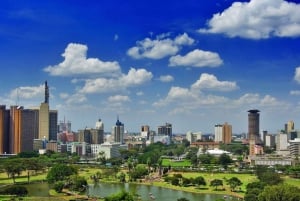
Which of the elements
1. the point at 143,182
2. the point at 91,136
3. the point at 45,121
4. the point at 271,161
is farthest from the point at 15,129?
the point at 143,182

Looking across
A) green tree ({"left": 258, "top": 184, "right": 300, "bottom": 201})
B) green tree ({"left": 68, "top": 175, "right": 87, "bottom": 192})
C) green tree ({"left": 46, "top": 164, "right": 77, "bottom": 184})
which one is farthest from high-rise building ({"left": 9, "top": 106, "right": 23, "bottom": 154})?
green tree ({"left": 258, "top": 184, "right": 300, "bottom": 201})

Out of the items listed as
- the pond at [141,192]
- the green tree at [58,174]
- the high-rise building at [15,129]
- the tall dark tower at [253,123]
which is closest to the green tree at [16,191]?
the pond at [141,192]

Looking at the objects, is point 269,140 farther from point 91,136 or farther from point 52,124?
point 52,124

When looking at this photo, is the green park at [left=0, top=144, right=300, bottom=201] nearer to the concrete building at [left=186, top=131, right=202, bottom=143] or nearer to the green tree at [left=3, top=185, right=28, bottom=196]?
the green tree at [left=3, top=185, right=28, bottom=196]

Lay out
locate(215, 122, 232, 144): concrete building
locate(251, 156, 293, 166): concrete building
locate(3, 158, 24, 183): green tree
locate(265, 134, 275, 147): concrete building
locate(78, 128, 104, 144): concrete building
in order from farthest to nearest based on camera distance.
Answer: locate(215, 122, 232, 144): concrete building
locate(265, 134, 275, 147): concrete building
locate(78, 128, 104, 144): concrete building
locate(251, 156, 293, 166): concrete building
locate(3, 158, 24, 183): green tree

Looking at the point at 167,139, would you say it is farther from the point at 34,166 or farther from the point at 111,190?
the point at 111,190

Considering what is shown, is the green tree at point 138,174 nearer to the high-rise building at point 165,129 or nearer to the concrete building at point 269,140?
the concrete building at point 269,140
